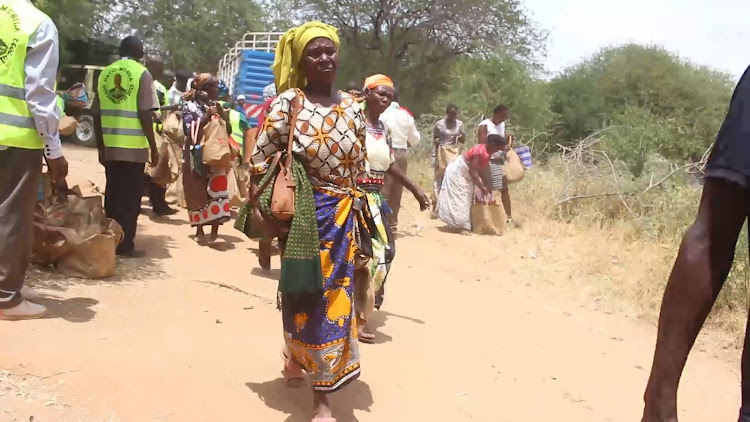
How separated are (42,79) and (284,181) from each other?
1.66 meters

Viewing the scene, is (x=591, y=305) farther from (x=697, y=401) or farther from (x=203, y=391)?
(x=203, y=391)

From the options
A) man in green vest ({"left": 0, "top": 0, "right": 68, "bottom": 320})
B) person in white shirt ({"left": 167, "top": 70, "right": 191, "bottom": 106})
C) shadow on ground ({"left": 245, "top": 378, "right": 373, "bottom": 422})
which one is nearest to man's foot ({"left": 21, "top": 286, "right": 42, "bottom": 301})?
man in green vest ({"left": 0, "top": 0, "right": 68, "bottom": 320})

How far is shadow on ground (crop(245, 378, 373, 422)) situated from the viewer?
3.56 metres

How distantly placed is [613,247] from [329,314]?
5.89 metres

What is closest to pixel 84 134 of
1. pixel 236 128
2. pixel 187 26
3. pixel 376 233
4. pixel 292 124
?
pixel 236 128

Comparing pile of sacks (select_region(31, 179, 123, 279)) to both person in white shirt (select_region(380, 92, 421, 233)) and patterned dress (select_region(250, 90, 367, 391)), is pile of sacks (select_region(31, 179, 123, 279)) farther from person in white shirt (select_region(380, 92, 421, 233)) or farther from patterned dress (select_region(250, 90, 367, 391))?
person in white shirt (select_region(380, 92, 421, 233))

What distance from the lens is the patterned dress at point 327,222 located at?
3.28 meters

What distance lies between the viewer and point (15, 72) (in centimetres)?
387

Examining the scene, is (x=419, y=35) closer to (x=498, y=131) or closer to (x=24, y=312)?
(x=498, y=131)

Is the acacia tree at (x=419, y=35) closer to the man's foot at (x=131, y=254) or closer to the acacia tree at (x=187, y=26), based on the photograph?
the acacia tree at (x=187, y=26)

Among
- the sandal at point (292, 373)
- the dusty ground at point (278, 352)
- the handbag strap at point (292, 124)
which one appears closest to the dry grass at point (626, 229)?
the dusty ground at point (278, 352)

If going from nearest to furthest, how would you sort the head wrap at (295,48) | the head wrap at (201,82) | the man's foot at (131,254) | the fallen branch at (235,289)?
the head wrap at (295,48) → the fallen branch at (235,289) → the man's foot at (131,254) → the head wrap at (201,82)

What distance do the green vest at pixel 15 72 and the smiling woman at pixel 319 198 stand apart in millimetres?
1469

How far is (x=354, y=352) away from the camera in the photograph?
11.1 feet
